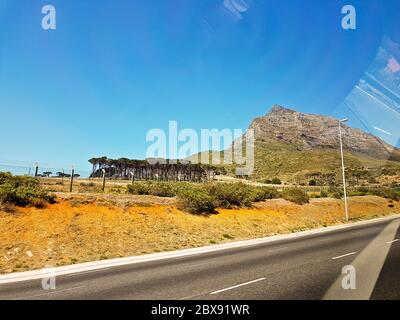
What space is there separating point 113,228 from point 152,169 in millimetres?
103244

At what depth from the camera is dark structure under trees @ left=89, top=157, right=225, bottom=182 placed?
119m

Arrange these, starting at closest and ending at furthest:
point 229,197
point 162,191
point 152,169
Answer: point 162,191
point 229,197
point 152,169

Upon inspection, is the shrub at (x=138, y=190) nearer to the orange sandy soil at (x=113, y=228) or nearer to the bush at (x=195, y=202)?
the orange sandy soil at (x=113, y=228)

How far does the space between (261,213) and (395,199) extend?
36874mm

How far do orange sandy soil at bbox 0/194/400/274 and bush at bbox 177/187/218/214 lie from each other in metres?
0.81

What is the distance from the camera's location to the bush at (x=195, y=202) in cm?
2620

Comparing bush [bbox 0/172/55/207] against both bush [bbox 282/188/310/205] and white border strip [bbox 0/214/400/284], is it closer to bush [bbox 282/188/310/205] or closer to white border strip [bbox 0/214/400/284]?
white border strip [bbox 0/214/400/284]

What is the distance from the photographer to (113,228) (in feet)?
65.2

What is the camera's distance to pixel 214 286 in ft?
28.1

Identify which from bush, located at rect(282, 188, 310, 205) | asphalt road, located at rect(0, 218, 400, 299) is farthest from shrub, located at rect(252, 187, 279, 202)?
asphalt road, located at rect(0, 218, 400, 299)

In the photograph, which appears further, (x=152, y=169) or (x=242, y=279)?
(x=152, y=169)

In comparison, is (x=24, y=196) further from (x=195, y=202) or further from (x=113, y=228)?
(x=195, y=202)

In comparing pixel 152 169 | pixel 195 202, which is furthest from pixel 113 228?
pixel 152 169
